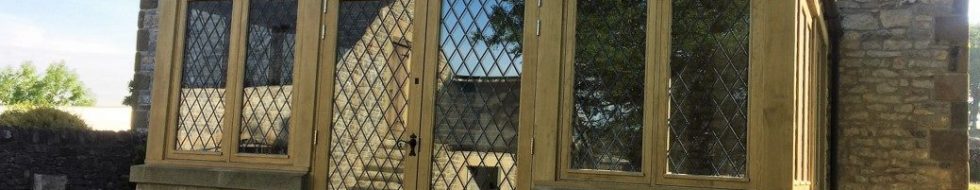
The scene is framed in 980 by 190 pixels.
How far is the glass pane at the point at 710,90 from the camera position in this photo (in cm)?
472

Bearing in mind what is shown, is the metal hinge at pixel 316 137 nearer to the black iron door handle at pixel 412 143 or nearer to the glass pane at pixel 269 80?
the glass pane at pixel 269 80

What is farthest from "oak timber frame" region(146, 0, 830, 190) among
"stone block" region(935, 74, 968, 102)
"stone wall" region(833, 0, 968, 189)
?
"stone block" region(935, 74, 968, 102)

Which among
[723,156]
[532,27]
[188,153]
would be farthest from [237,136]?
[723,156]

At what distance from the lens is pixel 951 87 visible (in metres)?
8.09

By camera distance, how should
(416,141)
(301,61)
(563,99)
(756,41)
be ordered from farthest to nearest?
(301,61) < (416,141) < (563,99) < (756,41)

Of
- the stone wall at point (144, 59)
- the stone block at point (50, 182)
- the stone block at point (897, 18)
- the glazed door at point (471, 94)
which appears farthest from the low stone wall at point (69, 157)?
the stone block at point (897, 18)

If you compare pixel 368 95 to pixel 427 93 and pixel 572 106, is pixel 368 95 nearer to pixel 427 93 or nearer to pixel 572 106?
pixel 427 93

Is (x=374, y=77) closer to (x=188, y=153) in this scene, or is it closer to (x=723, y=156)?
(x=188, y=153)

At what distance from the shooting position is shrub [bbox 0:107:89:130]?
35.1 feet

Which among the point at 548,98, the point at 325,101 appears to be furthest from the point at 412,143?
the point at 548,98

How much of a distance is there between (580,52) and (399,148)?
1.34 metres

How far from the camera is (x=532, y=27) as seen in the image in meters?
5.28

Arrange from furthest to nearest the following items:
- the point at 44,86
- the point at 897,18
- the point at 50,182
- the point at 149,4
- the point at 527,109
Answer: the point at 44,86, the point at 149,4, the point at 50,182, the point at 897,18, the point at 527,109

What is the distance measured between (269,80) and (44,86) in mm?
56633
